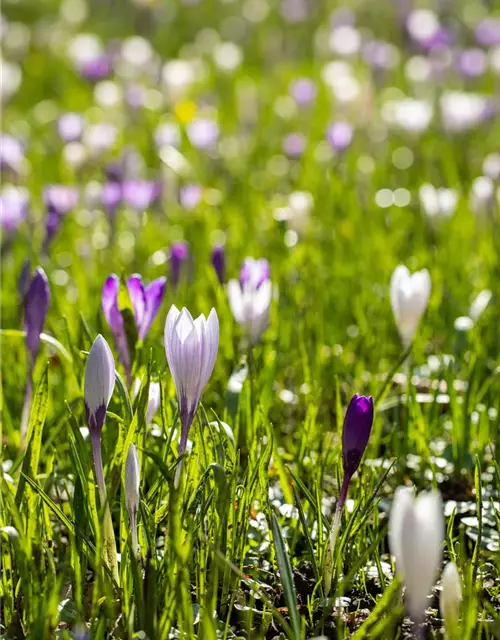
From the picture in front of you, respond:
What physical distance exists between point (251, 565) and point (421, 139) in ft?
9.91

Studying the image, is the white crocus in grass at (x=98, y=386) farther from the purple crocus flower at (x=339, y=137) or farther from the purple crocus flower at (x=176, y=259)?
the purple crocus flower at (x=339, y=137)

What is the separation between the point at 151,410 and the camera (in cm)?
156

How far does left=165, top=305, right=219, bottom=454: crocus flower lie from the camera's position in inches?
50.5

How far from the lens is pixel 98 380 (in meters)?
1.28

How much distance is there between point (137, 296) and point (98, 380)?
1.15ft

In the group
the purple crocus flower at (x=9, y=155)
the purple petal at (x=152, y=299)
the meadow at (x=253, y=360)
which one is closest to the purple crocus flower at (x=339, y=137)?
the meadow at (x=253, y=360)

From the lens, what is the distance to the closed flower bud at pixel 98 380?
1.26m

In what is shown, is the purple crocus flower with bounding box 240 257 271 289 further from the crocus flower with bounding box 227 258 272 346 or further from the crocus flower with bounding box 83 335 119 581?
the crocus flower with bounding box 83 335 119 581

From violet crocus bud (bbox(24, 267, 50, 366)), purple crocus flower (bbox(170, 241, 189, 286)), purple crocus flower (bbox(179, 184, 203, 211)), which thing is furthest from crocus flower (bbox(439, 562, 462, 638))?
purple crocus flower (bbox(179, 184, 203, 211))

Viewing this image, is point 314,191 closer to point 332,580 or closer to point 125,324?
point 125,324

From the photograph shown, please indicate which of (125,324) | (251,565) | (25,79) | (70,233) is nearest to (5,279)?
(70,233)

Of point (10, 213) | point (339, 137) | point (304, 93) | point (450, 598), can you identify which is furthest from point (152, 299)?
point (304, 93)

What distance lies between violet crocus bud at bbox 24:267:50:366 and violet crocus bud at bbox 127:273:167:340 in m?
0.16

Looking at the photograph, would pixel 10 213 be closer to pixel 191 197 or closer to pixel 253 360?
pixel 191 197
